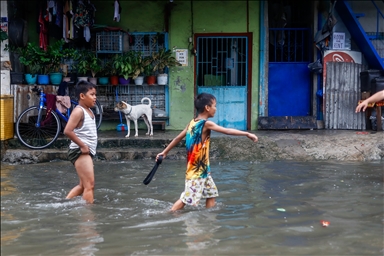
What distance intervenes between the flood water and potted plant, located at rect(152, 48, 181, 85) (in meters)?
3.72

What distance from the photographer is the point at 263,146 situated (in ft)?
36.9

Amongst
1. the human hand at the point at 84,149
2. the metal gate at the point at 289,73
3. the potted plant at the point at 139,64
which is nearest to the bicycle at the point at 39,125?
the potted plant at the point at 139,64

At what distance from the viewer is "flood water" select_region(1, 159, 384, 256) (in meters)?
5.41

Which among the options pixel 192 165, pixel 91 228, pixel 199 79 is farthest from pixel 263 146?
pixel 91 228

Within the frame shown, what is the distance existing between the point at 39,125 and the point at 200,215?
18.7 feet

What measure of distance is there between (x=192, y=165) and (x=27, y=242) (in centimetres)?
190

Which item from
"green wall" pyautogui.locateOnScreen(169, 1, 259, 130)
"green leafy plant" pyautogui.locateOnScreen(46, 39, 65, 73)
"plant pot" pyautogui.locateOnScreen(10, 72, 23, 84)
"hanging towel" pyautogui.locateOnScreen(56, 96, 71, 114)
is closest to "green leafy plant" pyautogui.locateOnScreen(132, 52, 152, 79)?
"green wall" pyautogui.locateOnScreen(169, 1, 259, 130)

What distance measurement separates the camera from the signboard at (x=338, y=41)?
1334 centimetres

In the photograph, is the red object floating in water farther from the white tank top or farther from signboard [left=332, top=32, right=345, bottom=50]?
signboard [left=332, top=32, right=345, bottom=50]

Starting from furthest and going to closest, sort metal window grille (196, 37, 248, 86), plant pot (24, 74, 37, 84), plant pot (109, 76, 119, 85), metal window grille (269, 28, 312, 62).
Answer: metal window grille (269, 28, 312, 62)
metal window grille (196, 37, 248, 86)
plant pot (109, 76, 119, 85)
plant pot (24, 74, 37, 84)

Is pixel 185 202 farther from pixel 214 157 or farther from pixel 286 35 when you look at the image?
pixel 286 35

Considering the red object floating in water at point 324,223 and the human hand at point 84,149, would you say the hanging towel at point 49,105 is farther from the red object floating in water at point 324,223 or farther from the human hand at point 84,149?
the red object floating in water at point 324,223

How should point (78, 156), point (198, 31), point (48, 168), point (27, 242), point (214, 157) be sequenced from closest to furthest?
point (27, 242), point (78, 156), point (48, 168), point (214, 157), point (198, 31)

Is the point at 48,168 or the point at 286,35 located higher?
the point at 286,35
